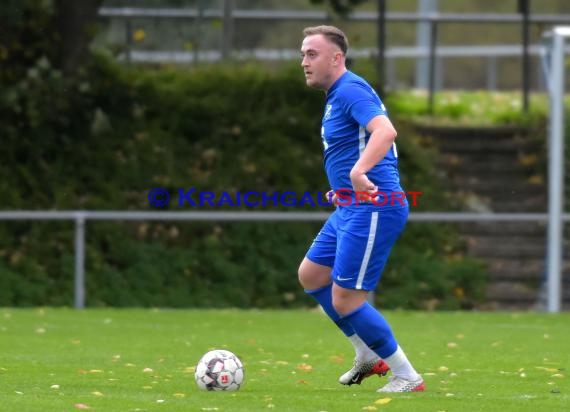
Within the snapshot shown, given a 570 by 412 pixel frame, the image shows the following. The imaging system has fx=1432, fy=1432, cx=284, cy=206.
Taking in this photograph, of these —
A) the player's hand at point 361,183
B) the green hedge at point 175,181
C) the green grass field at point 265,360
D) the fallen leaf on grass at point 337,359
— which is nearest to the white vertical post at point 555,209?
the green grass field at point 265,360

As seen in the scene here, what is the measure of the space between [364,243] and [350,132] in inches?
25.9

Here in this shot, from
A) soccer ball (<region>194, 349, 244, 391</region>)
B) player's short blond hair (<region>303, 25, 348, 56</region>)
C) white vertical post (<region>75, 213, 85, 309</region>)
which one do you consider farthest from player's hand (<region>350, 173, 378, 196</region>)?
white vertical post (<region>75, 213, 85, 309</region>)

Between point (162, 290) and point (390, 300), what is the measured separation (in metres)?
3.10

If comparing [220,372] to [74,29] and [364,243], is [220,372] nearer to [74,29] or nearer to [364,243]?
[364,243]

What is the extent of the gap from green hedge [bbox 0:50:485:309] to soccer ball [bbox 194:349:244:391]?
10.6m

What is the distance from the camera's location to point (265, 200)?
21.0m

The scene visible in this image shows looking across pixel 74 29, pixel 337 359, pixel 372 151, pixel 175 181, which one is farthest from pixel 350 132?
pixel 175 181

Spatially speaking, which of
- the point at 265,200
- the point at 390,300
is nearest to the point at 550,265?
the point at 390,300

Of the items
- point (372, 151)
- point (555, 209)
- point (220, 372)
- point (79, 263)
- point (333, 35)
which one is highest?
point (333, 35)

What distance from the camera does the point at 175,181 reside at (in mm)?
21031

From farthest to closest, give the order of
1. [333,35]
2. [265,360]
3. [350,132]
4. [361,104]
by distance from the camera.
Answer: [265,360]
[333,35]
[350,132]
[361,104]

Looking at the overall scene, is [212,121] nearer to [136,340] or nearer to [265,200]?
[265,200]

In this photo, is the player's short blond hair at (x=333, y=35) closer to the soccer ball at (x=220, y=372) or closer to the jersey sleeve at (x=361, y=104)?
the jersey sleeve at (x=361, y=104)

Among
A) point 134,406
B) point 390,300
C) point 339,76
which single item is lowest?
point 390,300
